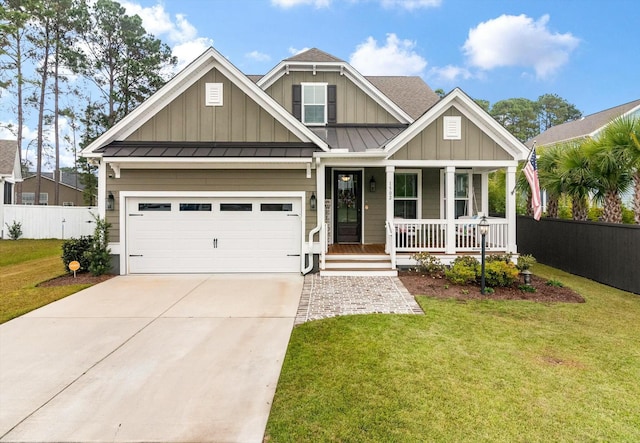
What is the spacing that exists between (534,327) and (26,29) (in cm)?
2836

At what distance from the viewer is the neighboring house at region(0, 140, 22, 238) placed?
55.7ft

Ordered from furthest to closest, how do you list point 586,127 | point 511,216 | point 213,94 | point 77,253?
point 586,127, point 511,216, point 213,94, point 77,253

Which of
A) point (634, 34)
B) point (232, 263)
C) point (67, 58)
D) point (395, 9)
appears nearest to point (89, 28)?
point (67, 58)

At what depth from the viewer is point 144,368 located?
3869mm

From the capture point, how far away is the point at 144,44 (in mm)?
22031

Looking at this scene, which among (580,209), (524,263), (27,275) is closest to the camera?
(524,263)

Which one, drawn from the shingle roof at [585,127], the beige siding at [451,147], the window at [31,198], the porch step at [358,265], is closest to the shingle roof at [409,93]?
the beige siding at [451,147]

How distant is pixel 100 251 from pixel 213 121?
4.56 metres

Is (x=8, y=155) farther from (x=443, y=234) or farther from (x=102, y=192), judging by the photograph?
(x=443, y=234)

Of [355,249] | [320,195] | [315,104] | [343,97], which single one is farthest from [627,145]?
[315,104]

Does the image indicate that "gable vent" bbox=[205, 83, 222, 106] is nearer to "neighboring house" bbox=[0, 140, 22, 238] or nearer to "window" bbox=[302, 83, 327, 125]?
"window" bbox=[302, 83, 327, 125]

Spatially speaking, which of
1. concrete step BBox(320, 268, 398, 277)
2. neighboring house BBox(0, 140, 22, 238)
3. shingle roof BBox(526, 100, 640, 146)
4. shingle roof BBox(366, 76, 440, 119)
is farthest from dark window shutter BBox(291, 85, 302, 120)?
shingle roof BBox(526, 100, 640, 146)

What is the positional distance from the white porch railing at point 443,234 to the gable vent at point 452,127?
232 centimetres

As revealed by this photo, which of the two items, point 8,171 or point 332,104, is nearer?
point 332,104
